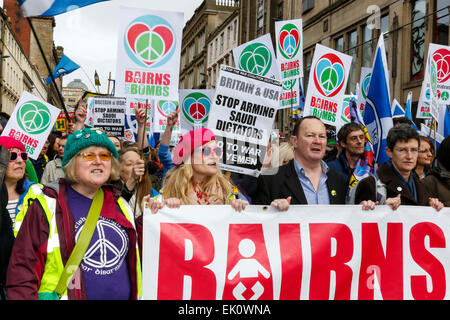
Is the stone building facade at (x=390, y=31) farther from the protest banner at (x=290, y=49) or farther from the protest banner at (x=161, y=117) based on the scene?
the protest banner at (x=161, y=117)

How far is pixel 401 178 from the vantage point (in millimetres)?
4035

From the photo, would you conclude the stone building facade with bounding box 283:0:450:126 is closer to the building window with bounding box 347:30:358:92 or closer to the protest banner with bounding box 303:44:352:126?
the building window with bounding box 347:30:358:92

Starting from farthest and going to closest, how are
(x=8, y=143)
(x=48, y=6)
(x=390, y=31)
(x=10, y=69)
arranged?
(x=10, y=69)
(x=390, y=31)
(x=8, y=143)
(x=48, y=6)

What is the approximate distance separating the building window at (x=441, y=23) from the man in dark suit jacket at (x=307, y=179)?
1500 centimetres

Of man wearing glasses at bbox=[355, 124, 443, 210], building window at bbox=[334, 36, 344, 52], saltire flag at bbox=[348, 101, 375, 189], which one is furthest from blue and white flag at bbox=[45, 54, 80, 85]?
building window at bbox=[334, 36, 344, 52]

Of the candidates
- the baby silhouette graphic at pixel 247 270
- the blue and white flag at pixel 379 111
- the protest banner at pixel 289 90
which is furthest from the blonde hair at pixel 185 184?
the protest banner at pixel 289 90

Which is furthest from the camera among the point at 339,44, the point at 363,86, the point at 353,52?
the point at 339,44

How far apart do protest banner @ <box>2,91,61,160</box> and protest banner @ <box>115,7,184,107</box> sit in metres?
1.92

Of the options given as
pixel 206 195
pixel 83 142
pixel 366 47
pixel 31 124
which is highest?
pixel 366 47

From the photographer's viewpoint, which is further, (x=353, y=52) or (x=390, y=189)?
(x=353, y=52)

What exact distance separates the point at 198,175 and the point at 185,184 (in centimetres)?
13

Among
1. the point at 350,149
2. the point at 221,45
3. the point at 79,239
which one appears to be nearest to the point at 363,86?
the point at 350,149

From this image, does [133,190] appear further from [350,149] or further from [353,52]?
[353,52]
